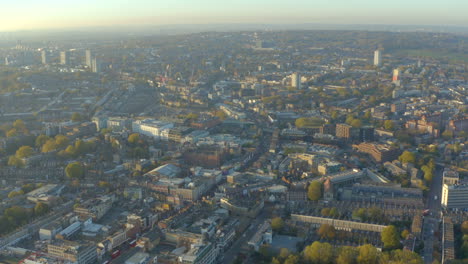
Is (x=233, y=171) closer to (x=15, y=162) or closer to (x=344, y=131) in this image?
(x=344, y=131)

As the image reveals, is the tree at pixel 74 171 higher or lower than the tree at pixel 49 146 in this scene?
lower

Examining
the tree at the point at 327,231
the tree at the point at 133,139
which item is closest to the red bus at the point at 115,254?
the tree at the point at 327,231

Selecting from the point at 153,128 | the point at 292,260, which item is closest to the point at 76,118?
the point at 153,128

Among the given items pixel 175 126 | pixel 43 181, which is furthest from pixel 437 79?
pixel 43 181

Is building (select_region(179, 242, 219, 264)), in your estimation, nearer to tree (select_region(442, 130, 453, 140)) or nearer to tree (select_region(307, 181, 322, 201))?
tree (select_region(307, 181, 322, 201))

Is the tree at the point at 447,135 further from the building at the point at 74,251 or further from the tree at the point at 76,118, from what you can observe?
the tree at the point at 76,118

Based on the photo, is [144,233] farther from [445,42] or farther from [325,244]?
[445,42]

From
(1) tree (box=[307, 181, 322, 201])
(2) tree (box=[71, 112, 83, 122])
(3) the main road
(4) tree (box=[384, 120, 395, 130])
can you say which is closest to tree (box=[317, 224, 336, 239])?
(3) the main road
